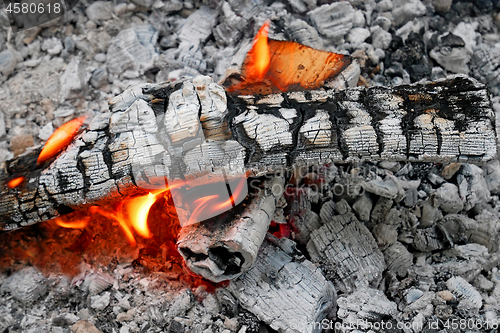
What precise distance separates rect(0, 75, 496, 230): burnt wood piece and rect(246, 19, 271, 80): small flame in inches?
21.4

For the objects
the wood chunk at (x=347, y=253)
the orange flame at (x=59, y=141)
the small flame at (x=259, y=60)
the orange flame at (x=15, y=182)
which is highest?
the small flame at (x=259, y=60)

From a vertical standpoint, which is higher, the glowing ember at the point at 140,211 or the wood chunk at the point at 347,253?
the glowing ember at the point at 140,211

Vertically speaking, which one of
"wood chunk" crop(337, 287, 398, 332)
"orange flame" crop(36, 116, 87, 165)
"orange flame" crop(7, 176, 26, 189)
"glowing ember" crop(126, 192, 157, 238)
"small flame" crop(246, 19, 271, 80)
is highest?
"small flame" crop(246, 19, 271, 80)

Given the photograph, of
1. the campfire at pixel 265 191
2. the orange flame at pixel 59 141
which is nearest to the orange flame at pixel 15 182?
the campfire at pixel 265 191

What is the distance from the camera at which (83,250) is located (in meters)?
2.37

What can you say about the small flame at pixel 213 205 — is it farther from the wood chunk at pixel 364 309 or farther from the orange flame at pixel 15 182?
the orange flame at pixel 15 182

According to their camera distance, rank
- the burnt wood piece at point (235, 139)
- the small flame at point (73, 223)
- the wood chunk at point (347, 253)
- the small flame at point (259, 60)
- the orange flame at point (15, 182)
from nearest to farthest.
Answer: the burnt wood piece at point (235, 139) → the orange flame at point (15, 182) → the wood chunk at point (347, 253) → the small flame at point (73, 223) → the small flame at point (259, 60)

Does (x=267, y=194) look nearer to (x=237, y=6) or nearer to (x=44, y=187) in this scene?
(x=44, y=187)

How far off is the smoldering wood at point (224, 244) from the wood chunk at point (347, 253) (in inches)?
17.1

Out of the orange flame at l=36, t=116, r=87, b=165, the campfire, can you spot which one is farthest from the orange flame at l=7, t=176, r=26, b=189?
the orange flame at l=36, t=116, r=87, b=165

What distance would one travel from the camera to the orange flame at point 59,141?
7.09 ft

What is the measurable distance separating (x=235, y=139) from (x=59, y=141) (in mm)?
1057

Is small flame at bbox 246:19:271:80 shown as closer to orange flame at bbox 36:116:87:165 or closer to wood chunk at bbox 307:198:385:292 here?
wood chunk at bbox 307:198:385:292

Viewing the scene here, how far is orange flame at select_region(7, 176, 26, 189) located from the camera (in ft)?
6.89
